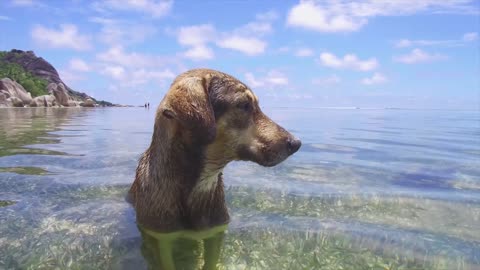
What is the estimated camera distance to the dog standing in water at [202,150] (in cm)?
554

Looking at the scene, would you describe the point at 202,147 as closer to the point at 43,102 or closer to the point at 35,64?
the point at 43,102

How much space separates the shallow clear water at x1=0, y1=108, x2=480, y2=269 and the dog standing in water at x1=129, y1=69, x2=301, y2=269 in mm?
465

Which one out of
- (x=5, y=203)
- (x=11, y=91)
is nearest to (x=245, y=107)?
(x=5, y=203)

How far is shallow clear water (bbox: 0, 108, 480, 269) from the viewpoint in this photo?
5.41 metres

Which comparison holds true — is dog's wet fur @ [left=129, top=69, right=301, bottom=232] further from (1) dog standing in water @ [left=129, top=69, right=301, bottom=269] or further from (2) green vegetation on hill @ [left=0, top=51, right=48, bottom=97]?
(2) green vegetation on hill @ [left=0, top=51, right=48, bottom=97]

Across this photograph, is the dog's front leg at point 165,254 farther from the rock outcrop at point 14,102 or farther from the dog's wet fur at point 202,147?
the rock outcrop at point 14,102

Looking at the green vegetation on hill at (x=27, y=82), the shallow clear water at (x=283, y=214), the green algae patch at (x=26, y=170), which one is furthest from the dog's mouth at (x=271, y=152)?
the green vegetation on hill at (x=27, y=82)

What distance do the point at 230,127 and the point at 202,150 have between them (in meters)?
0.47

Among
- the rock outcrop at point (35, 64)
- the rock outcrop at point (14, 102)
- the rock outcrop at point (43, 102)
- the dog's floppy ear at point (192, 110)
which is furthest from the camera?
the rock outcrop at point (35, 64)

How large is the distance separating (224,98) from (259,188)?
141 inches

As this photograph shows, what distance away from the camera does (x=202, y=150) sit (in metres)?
5.61

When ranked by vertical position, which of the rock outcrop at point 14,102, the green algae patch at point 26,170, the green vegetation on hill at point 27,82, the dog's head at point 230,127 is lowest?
the green algae patch at point 26,170

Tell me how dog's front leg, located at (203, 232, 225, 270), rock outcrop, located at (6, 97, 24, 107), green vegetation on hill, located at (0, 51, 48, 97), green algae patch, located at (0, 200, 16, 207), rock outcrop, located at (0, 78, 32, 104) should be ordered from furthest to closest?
green vegetation on hill, located at (0, 51, 48, 97) → rock outcrop, located at (0, 78, 32, 104) → rock outcrop, located at (6, 97, 24, 107) → green algae patch, located at (0, 200, 16, 207) → dog's front leg, located at (203, 232, 225, 270)

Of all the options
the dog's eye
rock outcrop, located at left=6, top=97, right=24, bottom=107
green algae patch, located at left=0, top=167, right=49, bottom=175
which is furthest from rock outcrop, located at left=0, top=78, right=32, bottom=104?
the dog's eye
